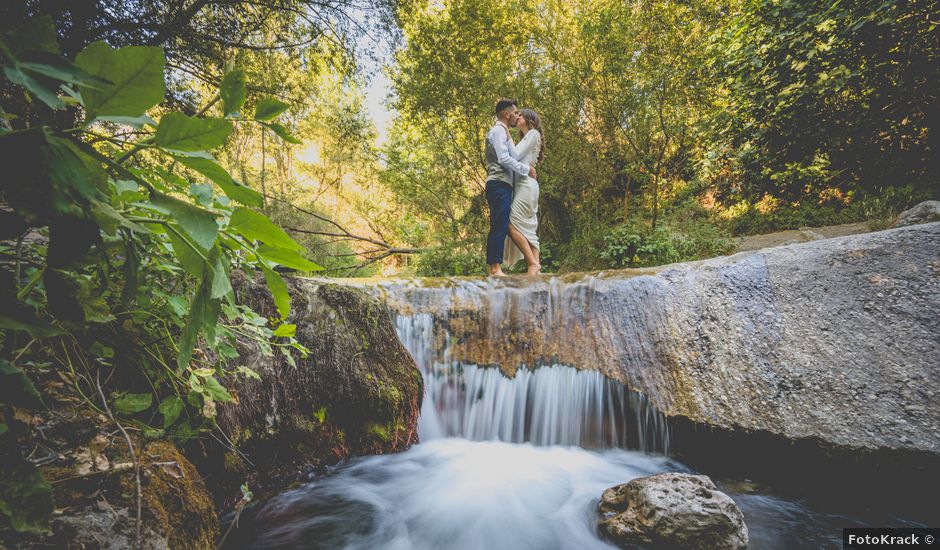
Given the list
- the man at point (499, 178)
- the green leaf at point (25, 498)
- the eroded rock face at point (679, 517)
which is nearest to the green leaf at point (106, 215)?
the green leaf at point (25, 498)

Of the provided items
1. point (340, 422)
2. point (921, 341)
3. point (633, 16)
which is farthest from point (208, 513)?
point (633, 16)

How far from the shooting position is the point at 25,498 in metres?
0.57

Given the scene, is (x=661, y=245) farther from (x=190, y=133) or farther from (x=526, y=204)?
(x=190, y=133)

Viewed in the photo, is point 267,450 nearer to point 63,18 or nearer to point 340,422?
point 340,422

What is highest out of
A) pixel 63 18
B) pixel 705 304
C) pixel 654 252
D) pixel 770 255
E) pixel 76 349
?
pixel 63 18

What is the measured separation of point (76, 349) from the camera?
1073 millimetres

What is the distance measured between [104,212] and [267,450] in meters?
2.12

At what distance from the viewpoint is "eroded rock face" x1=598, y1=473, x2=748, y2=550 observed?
1.74 m

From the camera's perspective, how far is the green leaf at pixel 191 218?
469 millimetres

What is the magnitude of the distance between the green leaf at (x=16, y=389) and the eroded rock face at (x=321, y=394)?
4.79 ft

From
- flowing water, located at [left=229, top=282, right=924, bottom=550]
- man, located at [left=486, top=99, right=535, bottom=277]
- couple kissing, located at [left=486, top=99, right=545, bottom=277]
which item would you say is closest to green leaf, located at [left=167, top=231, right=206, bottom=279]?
flowing water, located at [left=229, top=282, right=924, bottom=550]

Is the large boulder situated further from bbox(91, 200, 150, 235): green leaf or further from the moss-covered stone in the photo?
the moss-covered stone

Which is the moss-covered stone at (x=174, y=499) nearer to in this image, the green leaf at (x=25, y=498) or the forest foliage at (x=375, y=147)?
the forest foliage at (x=375, y=147)

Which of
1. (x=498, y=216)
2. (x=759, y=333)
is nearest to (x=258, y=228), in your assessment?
(x=759, y=333)
